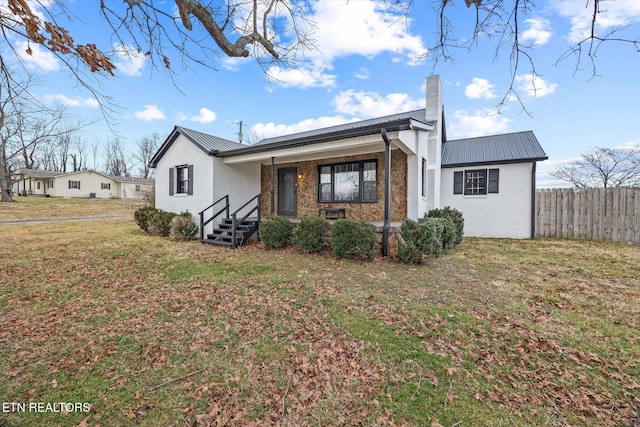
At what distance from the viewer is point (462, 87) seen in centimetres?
491

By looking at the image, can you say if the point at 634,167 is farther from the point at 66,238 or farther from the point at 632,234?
the point at 66,238

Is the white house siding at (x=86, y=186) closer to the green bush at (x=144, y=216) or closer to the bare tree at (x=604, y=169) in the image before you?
the green bush at (x=144, y=216)

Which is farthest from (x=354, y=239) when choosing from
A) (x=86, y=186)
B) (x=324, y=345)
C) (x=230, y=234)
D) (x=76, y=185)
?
(x=86, y=186)

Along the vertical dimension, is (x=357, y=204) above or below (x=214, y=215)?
above

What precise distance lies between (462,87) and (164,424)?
603 cm

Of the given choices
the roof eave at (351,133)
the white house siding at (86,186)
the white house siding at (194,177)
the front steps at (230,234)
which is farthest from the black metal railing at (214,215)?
the white house siding at (86,186)

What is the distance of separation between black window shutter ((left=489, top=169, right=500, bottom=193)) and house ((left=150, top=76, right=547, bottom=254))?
0.11 ft

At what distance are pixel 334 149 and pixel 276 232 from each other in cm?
294

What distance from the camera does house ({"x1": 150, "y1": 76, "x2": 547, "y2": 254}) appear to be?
9.23 m

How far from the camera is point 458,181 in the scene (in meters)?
11.8

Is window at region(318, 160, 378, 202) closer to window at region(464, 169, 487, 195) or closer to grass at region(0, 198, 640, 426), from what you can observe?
grass at region(0, 198, 640, 426)

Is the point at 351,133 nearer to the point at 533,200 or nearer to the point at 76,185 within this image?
the point at 533,200

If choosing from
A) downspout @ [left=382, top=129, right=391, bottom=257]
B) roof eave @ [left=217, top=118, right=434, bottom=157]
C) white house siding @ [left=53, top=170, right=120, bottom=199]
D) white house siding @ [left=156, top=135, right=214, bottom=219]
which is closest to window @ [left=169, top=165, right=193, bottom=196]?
white house siding @ [left=156, top=135, right=214, bottom=219]

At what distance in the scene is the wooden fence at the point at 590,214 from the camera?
9477 millimetres
